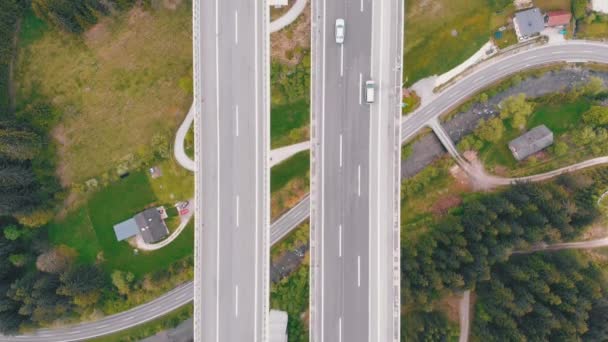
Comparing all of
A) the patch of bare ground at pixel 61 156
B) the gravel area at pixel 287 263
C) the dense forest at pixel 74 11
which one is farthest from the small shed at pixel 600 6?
the patch of bare ground at pixel 61 156

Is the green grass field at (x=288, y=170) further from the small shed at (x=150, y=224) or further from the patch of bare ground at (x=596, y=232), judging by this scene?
the patch of bare ground at (x=596, y=232)

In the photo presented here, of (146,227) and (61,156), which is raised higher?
(61,156)

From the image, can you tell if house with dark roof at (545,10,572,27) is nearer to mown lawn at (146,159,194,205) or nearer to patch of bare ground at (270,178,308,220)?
patch of bare ground at (270,178,308,220)

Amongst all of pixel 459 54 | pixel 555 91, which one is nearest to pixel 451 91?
pixel 459 54

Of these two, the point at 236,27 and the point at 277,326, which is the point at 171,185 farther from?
the point at 277,326

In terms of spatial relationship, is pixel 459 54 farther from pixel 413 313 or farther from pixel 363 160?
pixel 413 313

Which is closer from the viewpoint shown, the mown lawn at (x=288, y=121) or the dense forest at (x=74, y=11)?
the dense forest at (x=74, y=11)

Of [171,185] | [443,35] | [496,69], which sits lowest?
[171,185]

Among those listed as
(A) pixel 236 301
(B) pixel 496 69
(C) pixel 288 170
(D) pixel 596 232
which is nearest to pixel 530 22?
(B) pixel 496 69
